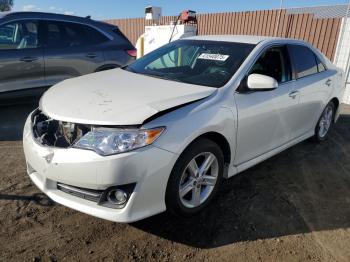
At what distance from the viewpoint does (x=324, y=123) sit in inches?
207

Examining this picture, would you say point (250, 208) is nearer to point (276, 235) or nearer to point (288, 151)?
point (276, 235)

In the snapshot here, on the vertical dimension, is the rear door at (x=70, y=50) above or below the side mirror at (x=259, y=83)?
below

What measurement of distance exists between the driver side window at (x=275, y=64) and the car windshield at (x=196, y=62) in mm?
208

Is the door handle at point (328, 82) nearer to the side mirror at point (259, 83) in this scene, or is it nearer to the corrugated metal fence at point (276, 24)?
the side mirror at point (259, 83)

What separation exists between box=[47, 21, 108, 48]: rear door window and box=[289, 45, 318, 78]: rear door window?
3.52 metres

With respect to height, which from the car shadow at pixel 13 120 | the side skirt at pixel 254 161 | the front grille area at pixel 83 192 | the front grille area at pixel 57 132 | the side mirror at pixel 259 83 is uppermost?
the side mirror at pixel 259 83

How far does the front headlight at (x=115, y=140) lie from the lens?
2400mm

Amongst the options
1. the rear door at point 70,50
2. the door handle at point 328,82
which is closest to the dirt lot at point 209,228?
the door handle at point 328,82

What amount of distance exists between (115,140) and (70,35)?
4.14 m

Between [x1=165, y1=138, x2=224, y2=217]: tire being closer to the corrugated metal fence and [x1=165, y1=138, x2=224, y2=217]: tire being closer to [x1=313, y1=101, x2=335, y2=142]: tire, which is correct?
[x1=313, y1=101, x2=335, y2=142]: tire

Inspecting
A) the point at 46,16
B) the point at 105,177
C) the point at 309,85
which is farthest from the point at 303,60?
the point at 46,16

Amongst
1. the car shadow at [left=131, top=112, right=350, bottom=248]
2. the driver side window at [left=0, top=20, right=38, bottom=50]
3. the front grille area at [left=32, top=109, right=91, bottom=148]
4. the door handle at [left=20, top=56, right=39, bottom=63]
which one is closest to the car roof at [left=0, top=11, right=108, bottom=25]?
the driver side window at [left=0, top=20, right=38, bottom=50]

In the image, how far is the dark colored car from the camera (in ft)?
17.2

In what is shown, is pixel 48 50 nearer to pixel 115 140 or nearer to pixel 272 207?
pixel 115 140
